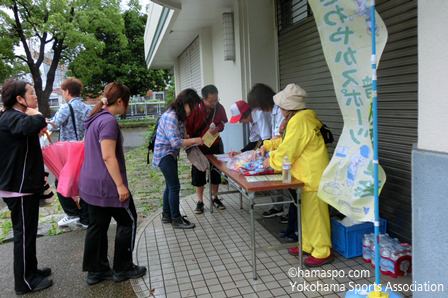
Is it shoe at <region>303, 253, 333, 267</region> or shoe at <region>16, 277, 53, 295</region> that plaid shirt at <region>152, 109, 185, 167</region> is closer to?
shoe at <region>16, 277, 53, 295</region>

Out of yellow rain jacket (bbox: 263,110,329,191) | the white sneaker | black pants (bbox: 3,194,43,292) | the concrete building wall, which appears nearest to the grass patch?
the white sneaker

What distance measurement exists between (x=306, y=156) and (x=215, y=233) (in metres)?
1.76

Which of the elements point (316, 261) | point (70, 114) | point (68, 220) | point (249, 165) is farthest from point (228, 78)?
point (316, 261)

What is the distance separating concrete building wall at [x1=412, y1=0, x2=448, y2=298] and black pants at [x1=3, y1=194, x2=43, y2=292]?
3.13 meters

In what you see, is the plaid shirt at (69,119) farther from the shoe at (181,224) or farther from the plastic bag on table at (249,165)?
the plastic bag on table at (249,165)

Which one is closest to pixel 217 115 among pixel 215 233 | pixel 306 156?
pixel 215 233

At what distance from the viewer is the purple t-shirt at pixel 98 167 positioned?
3.10 meters

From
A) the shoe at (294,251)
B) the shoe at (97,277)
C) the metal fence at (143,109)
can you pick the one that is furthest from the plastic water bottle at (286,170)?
the metal fence at (143,109)

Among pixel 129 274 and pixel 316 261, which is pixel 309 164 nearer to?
pixel 316 261

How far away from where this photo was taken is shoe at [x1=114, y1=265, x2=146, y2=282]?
3479 millimetres

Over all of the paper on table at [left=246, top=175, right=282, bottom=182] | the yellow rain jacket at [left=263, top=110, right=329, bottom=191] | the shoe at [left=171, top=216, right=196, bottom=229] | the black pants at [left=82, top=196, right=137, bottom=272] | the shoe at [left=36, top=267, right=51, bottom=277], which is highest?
the yellow rain jacket at [left=263, top=110, right=329, bottom=191]

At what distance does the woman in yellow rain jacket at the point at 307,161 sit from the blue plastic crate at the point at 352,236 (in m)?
0.19

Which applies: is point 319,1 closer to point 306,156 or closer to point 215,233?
point 306,156

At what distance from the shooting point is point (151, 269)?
369cm
